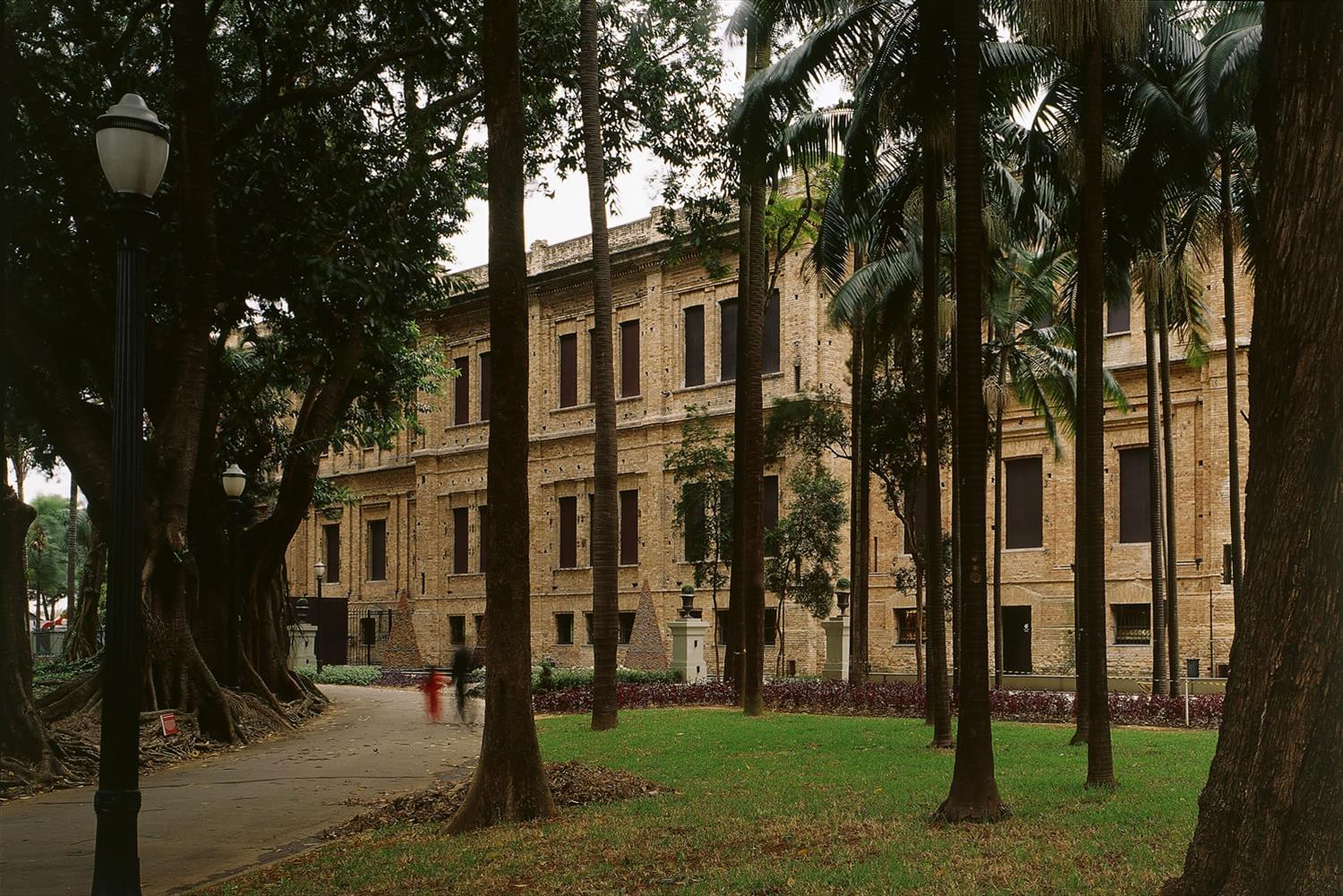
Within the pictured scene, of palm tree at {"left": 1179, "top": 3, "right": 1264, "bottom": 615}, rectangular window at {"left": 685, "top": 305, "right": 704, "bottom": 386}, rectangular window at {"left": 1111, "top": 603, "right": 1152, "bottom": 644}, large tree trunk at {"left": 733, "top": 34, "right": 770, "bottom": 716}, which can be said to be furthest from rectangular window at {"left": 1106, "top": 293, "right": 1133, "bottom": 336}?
large tree trunk at {"left": 733, "top": 34, "right": 770, "bottom": 716}

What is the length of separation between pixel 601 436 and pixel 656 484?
2067cm

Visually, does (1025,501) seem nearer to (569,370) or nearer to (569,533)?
(569,533)

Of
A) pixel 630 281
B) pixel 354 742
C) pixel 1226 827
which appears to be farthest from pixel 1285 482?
pixel 630 281

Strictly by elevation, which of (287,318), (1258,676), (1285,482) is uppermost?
(287,318)

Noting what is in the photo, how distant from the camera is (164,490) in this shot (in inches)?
567

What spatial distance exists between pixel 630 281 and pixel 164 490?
2593 centimetres

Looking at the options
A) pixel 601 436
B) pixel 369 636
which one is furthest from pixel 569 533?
pixel 601 436

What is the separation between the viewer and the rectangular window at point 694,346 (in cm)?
3766

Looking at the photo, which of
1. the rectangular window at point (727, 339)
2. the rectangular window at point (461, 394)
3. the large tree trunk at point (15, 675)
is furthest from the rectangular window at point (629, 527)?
the large tree trunk at point (15, 675)

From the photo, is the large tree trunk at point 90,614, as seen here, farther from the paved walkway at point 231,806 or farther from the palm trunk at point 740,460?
the palm trunk at point 740,460

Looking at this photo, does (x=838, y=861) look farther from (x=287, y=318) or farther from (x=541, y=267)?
(x=541, y=267)

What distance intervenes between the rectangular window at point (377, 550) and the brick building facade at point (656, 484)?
10cm

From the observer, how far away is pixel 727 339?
36.8 metres

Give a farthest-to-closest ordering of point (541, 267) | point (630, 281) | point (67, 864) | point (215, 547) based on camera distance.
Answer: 1. point (541, 267)
2. point (630, 281)
3. point (215, 547)
4. point (67, 864)
